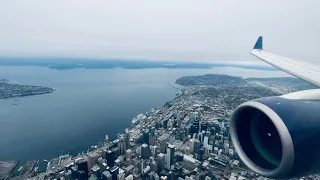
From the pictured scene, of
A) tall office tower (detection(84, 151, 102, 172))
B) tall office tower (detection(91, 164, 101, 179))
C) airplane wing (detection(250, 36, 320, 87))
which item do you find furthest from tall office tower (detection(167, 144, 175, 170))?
airplane wing (detection(250, 36, 320, 87))

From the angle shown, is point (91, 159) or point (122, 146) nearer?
point (91, 159)

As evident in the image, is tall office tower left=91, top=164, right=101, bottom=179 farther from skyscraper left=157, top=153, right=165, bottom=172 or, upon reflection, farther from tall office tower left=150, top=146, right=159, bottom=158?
tall office tower left=150, top=146, right=159, bottom=158

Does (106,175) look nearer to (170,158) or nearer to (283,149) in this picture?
(170,158)

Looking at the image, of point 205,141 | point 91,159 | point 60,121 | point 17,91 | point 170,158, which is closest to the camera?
point 91,159

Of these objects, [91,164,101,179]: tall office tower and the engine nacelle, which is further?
[91,164,101,179]: tall office tower

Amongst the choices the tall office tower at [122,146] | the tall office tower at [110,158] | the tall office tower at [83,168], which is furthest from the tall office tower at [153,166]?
the tall office tower at [83,168]

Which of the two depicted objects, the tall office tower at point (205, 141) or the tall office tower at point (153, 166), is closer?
the tall office tower at point (153, 166)

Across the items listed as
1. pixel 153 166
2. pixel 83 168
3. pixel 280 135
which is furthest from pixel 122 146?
pixel 280 135

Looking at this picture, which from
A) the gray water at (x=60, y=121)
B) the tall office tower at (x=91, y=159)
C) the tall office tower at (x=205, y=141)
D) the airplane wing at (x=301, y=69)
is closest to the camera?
the airplane wing at (x=301, y=69)

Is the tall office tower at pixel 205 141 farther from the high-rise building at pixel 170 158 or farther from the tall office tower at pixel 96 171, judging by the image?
the tall office tower at pixel 96 171
